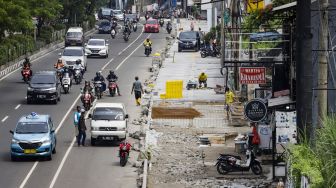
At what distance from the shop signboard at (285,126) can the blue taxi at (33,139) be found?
9.50 metres

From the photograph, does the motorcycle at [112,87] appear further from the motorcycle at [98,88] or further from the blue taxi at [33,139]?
the blue taxi at [33,139]

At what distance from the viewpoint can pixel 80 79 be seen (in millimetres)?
59156

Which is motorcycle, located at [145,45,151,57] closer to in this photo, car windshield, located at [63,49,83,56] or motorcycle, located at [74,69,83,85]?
car windshield, located at [63,49,83,56]

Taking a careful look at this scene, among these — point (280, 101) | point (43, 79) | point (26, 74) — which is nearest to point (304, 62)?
point (280, 101)

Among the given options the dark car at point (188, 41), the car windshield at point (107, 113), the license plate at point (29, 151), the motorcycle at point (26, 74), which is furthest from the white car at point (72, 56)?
the license plate at point (29, 151)

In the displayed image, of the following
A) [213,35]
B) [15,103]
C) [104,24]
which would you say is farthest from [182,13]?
[15,103]

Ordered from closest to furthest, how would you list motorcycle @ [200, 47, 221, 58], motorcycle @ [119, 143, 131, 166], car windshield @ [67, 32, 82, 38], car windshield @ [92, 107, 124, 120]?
motorcycle @ [119, 143, 131, 166] → car windshield @ [92, 107, 124, 120] → motorcycle @ [200, 47, 221, 58] → car windshield @ [67, 32, 82, 38]

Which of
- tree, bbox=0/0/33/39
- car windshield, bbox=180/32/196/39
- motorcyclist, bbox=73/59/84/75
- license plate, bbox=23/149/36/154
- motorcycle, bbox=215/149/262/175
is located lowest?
motorcycle, bbox=215/149/262/175

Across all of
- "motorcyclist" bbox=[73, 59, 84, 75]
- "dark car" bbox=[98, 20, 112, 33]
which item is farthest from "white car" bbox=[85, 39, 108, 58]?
"dark car" bbox=[98, 20, 112, 33]

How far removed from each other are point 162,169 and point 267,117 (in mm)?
4022

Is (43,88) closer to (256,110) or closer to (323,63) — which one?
(256,110)

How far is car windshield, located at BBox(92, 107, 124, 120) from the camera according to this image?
132 feet

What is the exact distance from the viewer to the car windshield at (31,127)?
119ft

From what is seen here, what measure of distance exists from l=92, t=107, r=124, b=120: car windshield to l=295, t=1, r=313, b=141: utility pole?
17.2 metres
